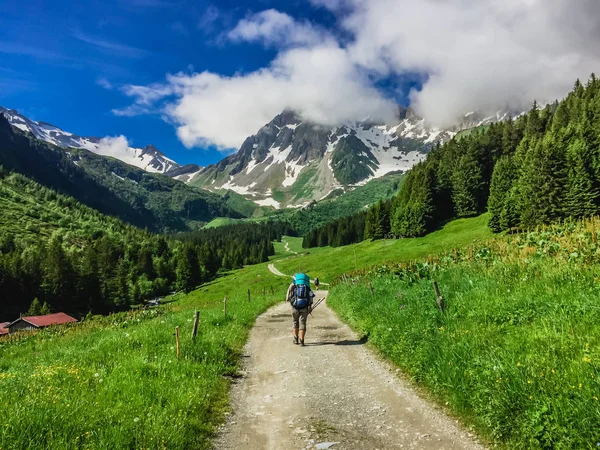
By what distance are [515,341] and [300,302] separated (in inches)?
373

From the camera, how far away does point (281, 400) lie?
9656mm

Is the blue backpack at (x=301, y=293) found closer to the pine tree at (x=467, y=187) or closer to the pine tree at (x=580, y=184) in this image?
the pine tree at (x=580, y=184)

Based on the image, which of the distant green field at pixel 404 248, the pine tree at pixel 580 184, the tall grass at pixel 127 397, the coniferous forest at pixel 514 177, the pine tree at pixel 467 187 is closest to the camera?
the tall grass at pixel 127 397

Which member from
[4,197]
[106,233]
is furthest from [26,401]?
[4,197]

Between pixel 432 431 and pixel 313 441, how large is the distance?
7.89 ft

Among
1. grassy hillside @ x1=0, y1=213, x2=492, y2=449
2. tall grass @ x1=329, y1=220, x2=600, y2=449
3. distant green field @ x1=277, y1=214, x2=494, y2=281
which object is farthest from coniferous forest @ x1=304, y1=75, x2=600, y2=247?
grassy hillside @ x1=0, y1=213, x2=492, y2=449

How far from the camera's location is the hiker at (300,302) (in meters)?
16.3

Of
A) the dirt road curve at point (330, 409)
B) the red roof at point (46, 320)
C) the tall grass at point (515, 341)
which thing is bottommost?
the red roof at point (46, 320)

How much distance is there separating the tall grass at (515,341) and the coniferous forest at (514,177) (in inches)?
2135

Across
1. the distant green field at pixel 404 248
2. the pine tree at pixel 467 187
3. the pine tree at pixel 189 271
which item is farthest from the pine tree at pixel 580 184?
the pine tree at pixel 189 271

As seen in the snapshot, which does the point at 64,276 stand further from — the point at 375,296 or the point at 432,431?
the point at 432,431

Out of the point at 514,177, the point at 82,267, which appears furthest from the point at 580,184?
the point at 82,267

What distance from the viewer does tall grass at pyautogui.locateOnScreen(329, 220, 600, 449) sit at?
594 centimetres

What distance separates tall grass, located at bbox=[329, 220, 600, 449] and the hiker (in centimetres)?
291
